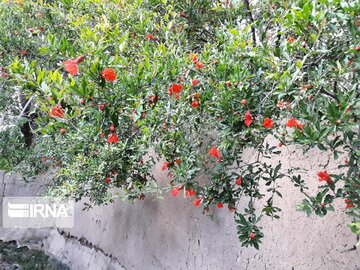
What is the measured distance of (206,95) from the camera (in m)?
1.48

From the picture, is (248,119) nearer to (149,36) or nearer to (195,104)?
(195,104)

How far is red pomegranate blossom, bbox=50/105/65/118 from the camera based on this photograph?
4.39ft

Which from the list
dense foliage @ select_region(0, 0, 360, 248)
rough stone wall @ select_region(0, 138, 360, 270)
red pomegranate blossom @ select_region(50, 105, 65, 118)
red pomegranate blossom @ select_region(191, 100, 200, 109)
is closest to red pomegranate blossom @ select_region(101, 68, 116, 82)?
dense foliage @ select_region(0, 0, 360, 248)

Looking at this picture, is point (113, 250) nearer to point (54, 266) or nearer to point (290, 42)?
point (54, 266)

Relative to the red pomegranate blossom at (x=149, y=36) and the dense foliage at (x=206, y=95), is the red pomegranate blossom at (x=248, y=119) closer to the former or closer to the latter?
the dense foliage at (x=206, y=95)

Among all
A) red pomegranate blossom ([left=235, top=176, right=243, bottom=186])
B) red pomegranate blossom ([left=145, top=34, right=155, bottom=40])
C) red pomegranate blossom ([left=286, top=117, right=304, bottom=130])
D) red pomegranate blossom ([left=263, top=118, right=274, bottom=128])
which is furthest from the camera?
red pomegranate blossom ([left=145, top=34, right=155, bottom=40])

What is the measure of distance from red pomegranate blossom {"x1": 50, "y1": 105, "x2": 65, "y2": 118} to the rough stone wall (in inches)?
41.5

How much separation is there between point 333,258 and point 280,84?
98 centimetres

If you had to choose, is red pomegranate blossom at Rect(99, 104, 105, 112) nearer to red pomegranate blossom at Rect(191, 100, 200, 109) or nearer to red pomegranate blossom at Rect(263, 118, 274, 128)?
red pomegranate blossom at Rect(191, 100, 200, 109)

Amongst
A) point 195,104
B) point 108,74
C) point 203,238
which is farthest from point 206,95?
point 203,238

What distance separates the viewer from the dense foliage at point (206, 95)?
1.13 m

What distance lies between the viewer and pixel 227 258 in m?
2.26

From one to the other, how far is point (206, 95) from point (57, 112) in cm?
57

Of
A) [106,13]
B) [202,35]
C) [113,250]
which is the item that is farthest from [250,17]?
[113,250]
